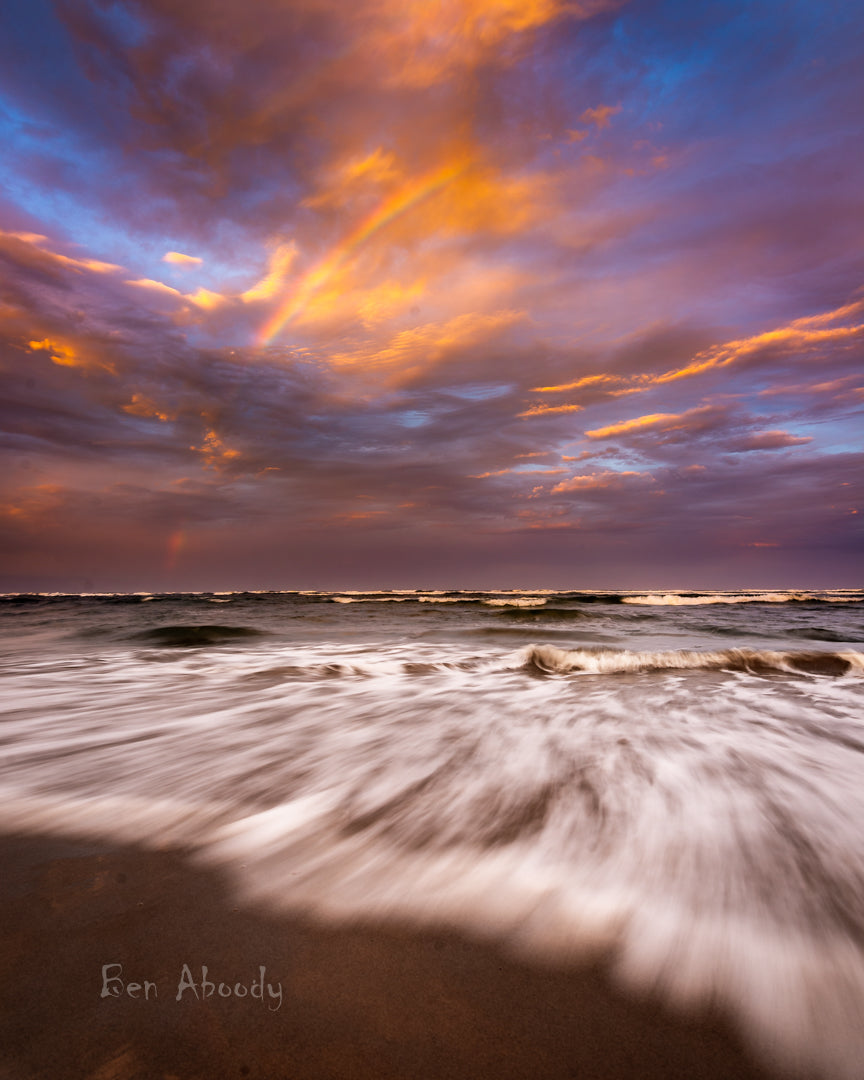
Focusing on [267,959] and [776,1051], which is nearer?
[776,1051]

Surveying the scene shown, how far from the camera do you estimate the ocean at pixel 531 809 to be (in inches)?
51.1

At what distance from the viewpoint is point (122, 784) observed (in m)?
2.51

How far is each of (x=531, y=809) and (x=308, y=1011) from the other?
1288mm

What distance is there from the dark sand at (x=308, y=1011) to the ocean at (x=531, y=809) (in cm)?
9

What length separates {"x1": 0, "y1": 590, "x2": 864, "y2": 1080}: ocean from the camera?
4.26 feet

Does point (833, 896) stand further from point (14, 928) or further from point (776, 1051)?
point (14, 928)

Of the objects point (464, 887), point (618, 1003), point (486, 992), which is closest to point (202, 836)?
point (464, 887)

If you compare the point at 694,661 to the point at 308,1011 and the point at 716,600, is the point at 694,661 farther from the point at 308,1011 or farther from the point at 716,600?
the point at 716,600

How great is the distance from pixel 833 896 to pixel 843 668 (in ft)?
21.5

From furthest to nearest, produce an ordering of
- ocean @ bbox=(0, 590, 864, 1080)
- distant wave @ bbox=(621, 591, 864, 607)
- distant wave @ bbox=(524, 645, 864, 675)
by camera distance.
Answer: distant wave @ bbox=(621, 591, 864, 607) → distant wave @ bbox=(524, 645, 864, 675) → ocean @ bbox=(0, 590, 864, 1080)

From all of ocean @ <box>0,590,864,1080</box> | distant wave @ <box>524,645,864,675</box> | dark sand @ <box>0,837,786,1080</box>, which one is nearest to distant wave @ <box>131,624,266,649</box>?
ocean @ <box>0,590,864,1080</box>

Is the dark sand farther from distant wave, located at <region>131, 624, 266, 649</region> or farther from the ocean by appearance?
distant wave, located at <region>131, 624, 266, 649</region>

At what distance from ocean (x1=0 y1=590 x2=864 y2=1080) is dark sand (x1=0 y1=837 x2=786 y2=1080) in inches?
3.5

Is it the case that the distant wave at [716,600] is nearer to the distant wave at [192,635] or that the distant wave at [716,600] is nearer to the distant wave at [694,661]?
the distant wave at [694,661]
